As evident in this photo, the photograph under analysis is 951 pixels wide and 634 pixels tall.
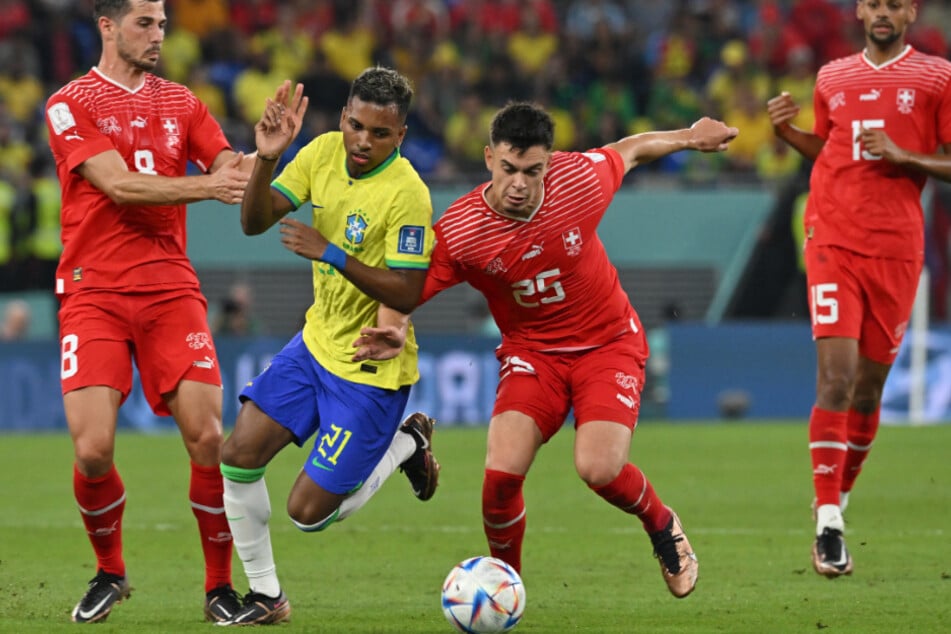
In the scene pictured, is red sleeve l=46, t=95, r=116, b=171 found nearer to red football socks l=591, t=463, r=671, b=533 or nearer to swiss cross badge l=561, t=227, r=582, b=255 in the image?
swiss cross badge l=561, t=227, r=582, b=255

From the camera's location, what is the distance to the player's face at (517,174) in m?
6.86

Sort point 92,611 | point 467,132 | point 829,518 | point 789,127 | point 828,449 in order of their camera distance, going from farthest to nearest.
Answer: point 467,132, point 789,127, point 828,449, point 829,518, point 92,611

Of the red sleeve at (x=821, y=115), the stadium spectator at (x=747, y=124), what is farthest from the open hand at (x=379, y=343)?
the stadium spectator at (x=747, y=124)

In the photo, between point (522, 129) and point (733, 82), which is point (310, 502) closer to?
point (522, 129)

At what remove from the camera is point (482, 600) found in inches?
253

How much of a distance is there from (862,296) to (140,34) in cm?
386

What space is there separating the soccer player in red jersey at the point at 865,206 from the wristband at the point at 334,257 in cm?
283

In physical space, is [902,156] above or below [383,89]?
below

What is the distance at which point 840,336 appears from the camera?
8.23 m

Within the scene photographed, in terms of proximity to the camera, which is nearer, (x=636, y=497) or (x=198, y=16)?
(x=636, y=497)

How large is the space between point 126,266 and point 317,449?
3.80 ft

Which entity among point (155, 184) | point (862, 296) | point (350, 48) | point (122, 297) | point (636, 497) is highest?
point (155, 184)

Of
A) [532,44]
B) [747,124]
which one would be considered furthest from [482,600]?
[532,44]

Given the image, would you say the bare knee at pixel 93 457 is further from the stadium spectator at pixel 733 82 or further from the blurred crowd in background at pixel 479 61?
the stadium spectator at pixel 733 82
